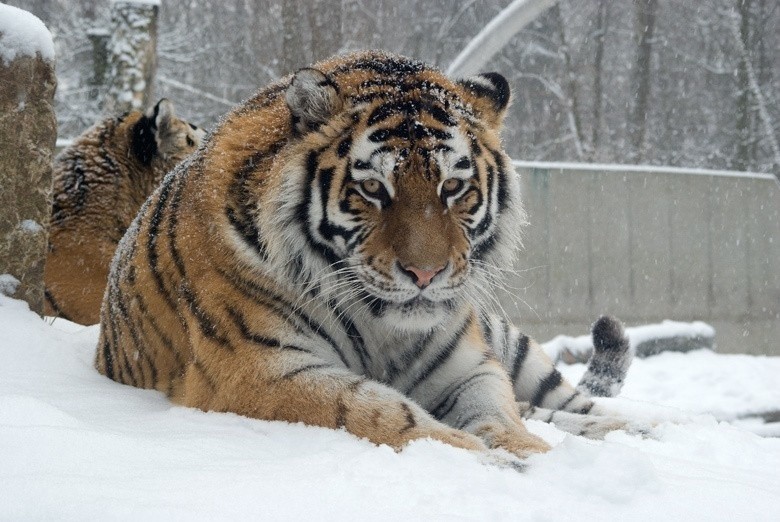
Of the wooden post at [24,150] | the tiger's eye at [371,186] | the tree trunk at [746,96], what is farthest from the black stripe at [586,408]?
the tree trunk at [746,96]

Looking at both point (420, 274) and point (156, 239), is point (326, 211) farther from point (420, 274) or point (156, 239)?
point (156, 239)

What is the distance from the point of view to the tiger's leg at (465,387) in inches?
96.0

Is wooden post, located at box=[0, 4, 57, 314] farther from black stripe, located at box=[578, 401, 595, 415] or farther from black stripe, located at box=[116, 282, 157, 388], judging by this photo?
black stripe, located at box=[578, 401, 595, 415]

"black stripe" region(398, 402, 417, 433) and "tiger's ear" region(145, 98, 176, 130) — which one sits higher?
"tiger's ear" region(145, 98, 176, 130)

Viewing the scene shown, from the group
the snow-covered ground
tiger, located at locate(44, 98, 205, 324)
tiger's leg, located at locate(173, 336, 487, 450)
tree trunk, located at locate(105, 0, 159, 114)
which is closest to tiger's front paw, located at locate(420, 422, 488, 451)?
tiger's leg, located at locate(173, 336, 487, 450)

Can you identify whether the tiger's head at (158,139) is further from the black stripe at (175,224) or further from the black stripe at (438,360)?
the black stripe at (438,360)

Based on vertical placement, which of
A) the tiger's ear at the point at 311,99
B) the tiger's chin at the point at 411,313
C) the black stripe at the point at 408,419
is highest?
the tiger's ear at the point at 311,99

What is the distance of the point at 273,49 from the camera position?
14.5 metres

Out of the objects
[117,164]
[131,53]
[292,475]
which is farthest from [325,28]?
[292,475]

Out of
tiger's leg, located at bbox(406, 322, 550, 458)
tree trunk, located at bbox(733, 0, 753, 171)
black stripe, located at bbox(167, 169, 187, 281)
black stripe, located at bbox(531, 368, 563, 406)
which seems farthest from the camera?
tree trunk, located at bbox(733, 0, 753, 171)

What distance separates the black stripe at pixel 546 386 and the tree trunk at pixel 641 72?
13.4 m

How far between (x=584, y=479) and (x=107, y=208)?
11.7ft

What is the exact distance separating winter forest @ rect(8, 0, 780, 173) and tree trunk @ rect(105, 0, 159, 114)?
567 centimetres

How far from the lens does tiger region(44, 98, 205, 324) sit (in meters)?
4.36
